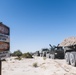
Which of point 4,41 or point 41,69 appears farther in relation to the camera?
point 41,69

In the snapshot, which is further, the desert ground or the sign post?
the desert ground

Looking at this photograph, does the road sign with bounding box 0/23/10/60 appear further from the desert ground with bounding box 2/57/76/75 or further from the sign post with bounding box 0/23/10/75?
the desert ground with bounding box 2/57/76/75

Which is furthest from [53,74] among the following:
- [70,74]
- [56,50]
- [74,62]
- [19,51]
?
[19,51]

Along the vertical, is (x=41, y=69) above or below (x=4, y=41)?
below

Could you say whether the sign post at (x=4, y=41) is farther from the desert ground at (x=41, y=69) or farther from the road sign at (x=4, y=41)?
the desert ground at (x=41, y=69)

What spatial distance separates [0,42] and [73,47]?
1233 centimetres

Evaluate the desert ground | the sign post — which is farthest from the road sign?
the desert ground

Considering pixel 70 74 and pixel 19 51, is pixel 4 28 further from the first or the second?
pixel 19 51

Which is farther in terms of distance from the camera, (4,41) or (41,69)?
(41,69)

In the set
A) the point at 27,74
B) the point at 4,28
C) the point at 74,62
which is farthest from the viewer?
the point at 74,62

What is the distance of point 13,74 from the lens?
11531 millimetres

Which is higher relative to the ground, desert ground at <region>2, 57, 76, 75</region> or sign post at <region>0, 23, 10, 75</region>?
sign post at <region>0, 23, 10, 75</region>

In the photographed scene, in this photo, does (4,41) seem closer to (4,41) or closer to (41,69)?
(4,41)

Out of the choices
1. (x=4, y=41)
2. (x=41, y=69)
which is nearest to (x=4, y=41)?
(x=4, y=41)
